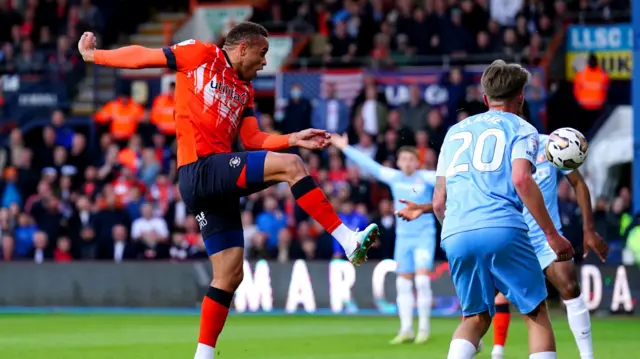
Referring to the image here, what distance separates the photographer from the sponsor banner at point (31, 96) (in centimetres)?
2678

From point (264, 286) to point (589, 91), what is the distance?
7.03 meters

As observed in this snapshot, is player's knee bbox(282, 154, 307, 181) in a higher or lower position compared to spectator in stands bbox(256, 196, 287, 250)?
higher

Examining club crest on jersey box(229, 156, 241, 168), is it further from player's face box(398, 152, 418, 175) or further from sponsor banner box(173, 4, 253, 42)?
sponsor banner box(173, 4, 253, 42)

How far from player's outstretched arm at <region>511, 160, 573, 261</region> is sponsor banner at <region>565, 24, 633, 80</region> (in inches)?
673

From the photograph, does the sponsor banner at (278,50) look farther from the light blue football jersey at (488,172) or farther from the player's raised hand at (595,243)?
the light blue football jersey at (488,172)

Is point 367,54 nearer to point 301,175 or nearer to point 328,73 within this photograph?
point 328,73

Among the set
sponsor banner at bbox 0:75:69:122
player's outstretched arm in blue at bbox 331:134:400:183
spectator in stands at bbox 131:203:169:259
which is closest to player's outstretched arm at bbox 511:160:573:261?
player's outstretched arm in blue at bbox 331:134:400:183

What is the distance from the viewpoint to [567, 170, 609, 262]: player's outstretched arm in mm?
9664

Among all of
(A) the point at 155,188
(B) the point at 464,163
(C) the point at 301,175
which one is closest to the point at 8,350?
(C) the point at 301,175

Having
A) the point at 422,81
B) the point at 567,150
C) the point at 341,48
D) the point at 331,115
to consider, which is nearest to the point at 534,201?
the point at 567,150

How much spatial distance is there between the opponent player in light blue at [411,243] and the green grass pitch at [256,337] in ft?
1.11

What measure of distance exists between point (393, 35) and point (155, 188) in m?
5.81

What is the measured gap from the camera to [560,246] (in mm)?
7246

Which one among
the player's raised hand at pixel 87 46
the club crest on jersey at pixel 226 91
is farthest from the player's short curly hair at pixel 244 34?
the player's raised hand at pixel 87 46
